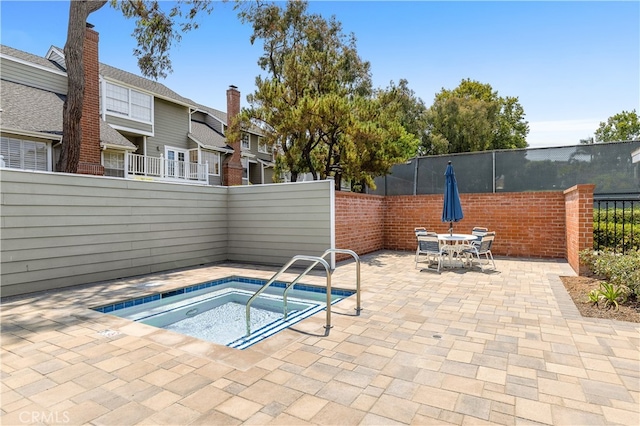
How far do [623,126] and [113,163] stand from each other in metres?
49.9

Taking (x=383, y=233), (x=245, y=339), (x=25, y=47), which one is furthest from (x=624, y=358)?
(x=25, y=47)

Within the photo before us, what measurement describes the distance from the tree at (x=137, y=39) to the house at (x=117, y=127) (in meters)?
1.65

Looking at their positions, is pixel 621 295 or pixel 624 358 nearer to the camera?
pixel 624 358

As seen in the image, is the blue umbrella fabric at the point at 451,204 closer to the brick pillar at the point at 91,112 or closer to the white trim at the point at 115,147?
the brick pillar at the point at 91,112

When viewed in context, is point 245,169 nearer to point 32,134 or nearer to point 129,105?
point 129,105

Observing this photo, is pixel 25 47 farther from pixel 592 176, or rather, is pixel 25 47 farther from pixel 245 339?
pixel 592 176

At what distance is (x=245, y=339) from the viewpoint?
4004 mm

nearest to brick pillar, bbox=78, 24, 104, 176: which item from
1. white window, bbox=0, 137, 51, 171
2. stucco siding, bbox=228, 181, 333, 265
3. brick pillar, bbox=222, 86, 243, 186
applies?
white window, bbox=0, 137, 51, 171

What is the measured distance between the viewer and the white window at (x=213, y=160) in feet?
63.7

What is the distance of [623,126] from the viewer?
1518 inches

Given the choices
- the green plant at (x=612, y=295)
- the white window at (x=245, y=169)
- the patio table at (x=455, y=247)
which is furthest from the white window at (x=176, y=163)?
the green plant at (x=612, y=295)

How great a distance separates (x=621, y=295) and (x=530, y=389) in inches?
133

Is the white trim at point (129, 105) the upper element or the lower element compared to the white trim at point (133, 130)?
upper

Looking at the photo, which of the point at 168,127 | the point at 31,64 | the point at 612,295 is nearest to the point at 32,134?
the point at 31,64
